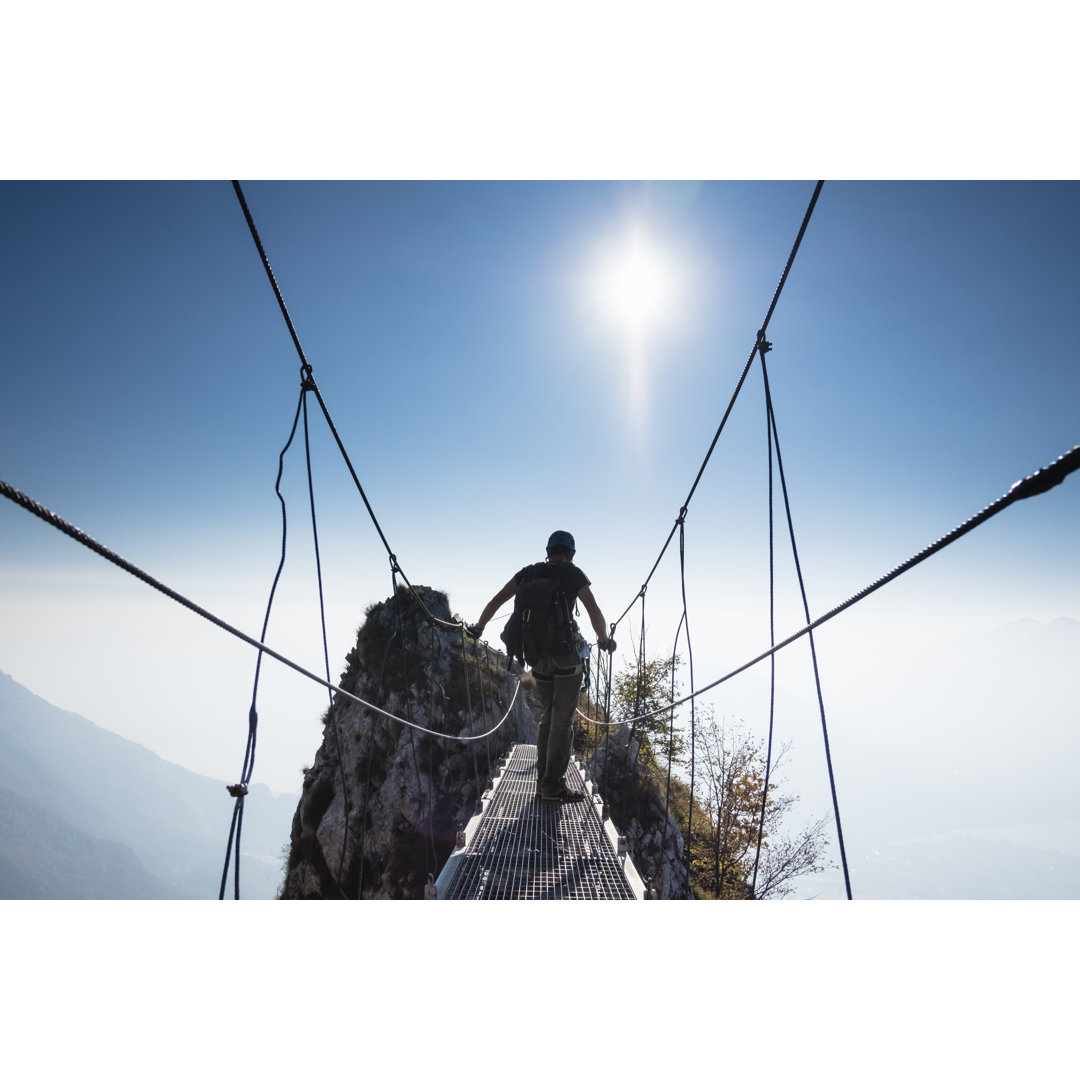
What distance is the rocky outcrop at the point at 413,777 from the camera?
932cm

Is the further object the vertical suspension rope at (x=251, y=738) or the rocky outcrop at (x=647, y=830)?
the rocky outcrop at (x=647, y=830)

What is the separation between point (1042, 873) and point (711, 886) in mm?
277966

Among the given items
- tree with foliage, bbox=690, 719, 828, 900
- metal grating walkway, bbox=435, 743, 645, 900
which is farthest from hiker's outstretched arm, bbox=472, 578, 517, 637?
tree with foliage, bbox=690, 719, 828, 900

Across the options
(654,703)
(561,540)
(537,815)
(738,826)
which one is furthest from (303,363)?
(654,703)

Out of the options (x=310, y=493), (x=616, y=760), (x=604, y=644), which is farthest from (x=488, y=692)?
(x=310, y=493)

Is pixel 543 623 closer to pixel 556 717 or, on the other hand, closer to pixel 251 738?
pixel 556 717

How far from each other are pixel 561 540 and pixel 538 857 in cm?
200

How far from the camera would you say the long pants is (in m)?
3.43

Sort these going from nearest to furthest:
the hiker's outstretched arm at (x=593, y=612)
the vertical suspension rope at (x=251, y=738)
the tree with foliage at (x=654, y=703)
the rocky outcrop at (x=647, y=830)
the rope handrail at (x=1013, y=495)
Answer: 1. the rope handrail at (x=1013, y=495)
2. the vertical suspension rope at (x=251, y=738)
3. the hiker's outstretched arm at (x=593, y=612)
4. the rocky outcrop at (x=647, y=830)
5. the tree with foliage at (x=654, y=703)

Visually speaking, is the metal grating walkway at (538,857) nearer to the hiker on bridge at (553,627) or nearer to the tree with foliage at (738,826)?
the hiker on bridge at (553,627)

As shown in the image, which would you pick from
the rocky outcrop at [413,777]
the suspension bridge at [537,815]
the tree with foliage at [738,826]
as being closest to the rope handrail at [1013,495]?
the suspension bridge at [537,815]

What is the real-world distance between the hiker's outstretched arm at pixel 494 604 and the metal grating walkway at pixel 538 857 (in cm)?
135

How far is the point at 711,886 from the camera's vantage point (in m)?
15.2
